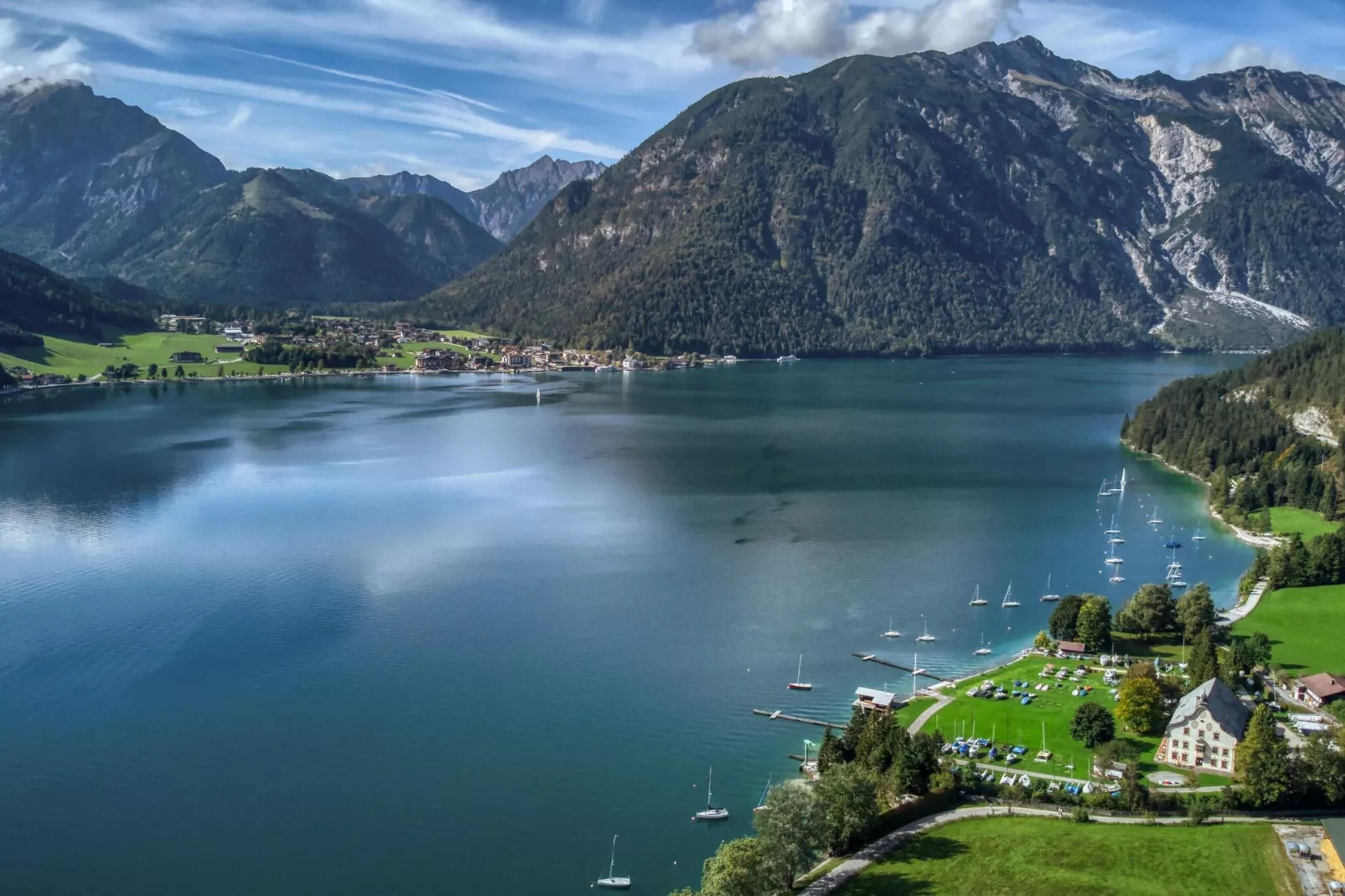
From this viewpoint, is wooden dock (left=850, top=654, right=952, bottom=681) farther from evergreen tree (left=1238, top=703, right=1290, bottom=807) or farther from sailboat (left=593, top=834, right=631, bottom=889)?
sailboat (left=593, top=834, right=631, bottom=889)

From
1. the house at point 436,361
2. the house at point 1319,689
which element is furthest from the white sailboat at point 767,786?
the house at point 436,361

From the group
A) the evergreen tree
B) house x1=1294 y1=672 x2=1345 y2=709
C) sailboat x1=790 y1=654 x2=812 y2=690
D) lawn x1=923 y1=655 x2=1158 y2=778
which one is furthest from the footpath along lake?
the evergreen tree

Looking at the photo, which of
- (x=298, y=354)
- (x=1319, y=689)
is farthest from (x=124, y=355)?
(x=1319, y=689)

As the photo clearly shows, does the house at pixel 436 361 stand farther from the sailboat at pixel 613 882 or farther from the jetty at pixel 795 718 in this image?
the sailboat at pixel 613 882

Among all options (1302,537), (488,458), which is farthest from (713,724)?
(488,458)

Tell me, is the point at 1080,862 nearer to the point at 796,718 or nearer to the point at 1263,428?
the point at 796,718

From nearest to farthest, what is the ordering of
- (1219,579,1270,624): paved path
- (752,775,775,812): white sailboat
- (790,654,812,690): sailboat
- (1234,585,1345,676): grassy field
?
1. (752,775,775,812): white sailboat
2. (790,654,812,690): sailboat
3. (1234,585,1345,676): grassy field
4. (1219,579,1270,624): paved path

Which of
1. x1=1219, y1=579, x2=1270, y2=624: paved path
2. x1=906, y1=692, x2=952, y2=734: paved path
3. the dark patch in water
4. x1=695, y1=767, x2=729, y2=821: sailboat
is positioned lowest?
x1=695, y1=767, x2=729, y2=821: sailboat
